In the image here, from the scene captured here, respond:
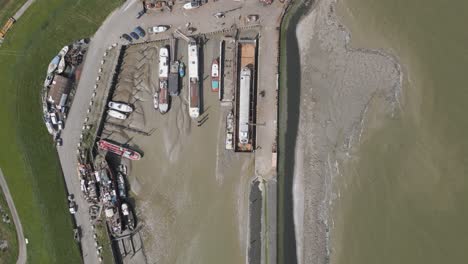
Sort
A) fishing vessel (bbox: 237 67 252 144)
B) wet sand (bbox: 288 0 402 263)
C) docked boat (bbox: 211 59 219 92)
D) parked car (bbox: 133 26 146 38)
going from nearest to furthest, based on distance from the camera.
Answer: wet sand (bbox: 288 0 402 263)
fishing vessel (bbox: 237 67 252 144)
docked boat (bbox: 211 59 219 92)
parked car (bbox: 133 26 146 38)

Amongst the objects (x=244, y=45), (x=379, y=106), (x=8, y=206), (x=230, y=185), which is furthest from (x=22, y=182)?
(x=379, y=106)

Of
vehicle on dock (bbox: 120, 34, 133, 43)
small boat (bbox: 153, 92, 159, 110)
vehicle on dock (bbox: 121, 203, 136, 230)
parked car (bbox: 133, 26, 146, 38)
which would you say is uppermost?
parked car (bbox: 133, 26, 146, 38)

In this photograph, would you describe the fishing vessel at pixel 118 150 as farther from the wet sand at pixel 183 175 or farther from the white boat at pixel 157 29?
the white boat at pixel 157 29

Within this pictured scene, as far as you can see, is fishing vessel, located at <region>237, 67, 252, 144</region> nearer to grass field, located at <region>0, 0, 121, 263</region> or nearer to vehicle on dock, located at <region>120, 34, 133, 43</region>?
vehicle on dock, located at <region>120, 34, 133, 43</region>

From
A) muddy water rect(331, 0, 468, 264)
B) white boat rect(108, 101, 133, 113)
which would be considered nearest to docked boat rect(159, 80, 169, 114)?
white boat rect(108, 101, 133, 113)

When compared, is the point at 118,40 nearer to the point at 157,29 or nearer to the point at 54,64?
the point at 157,29

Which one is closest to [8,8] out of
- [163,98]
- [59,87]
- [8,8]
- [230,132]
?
[8,8]
